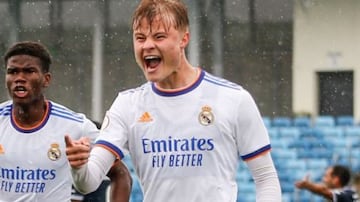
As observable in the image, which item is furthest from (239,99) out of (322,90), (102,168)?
(322,90)

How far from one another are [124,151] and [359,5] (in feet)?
52.8

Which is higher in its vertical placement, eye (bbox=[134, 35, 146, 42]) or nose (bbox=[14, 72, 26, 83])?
eye (bbox=[134, 35, 146, 42])

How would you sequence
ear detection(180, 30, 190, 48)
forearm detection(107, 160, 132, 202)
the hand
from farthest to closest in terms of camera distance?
forearm detection(107, 160, 132, 202), ear detection(180, 30, 190, 48), the hand

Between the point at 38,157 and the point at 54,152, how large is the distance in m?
0.08

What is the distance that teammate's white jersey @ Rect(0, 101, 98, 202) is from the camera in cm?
570

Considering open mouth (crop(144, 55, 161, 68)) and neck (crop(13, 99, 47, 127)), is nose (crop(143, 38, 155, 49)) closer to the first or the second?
open mouth (crop(144, 55, 161, 68))

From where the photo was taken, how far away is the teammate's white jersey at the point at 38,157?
5.70m

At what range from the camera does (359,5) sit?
20.4 metres

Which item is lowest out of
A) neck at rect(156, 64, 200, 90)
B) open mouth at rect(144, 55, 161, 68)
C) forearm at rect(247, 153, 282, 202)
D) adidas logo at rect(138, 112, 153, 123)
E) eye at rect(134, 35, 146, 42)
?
forearm at rect(247, 153, 282, 202)

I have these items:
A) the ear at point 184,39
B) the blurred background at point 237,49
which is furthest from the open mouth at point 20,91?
the blurred background at point 237,49

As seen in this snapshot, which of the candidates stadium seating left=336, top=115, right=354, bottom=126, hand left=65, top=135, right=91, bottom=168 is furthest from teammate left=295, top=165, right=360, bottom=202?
stadium seating left=336, top=115, right=354, bottom=126

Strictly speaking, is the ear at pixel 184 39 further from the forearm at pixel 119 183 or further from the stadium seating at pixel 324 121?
the stadium seating at pixel 324 121

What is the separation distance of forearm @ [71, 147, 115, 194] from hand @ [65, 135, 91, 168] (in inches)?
2.3

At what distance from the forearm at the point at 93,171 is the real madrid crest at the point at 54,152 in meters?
1.06
